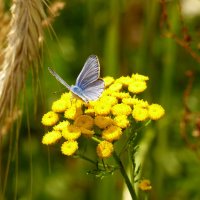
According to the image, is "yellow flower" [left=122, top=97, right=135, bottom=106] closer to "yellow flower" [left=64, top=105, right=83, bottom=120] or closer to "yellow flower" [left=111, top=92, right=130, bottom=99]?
"yellow flower" [left=111, top=92, right=130, bottom=99]

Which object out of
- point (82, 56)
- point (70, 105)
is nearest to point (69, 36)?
point (82, 56)

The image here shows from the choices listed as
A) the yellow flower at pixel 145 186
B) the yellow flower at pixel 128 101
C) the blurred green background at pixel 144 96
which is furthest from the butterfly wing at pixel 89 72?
the blurred green background at pixel 144 96

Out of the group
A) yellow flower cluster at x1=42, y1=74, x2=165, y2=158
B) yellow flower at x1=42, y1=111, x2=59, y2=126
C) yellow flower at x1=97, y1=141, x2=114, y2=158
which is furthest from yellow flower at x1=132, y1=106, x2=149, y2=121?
yellow flower at x1=42, y1=111, x2=59, y2=126

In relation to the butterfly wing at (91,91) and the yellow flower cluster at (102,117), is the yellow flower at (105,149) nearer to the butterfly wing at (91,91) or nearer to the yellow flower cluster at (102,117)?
the yellow flower cluster at (102,117)

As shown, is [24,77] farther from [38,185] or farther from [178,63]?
[178,63]

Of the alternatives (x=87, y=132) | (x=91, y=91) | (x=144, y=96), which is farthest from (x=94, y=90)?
(x=144, y=96)

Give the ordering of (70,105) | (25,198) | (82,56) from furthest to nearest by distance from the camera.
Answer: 1. (82,56)
2. (25,198)
3. (70,105)
